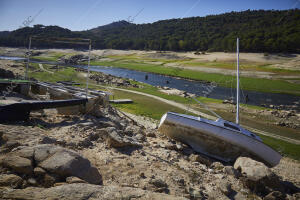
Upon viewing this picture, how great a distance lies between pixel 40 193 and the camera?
149 inches

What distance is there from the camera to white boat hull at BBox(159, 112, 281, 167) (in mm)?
10695

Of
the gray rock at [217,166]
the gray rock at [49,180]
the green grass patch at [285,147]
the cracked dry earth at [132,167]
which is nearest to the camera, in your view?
the gray rock at [49,180]

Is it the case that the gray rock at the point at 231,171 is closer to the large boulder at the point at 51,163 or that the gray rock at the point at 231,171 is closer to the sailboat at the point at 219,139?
the sailboat at the point at 219,139

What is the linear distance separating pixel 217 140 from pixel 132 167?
19.4 feet

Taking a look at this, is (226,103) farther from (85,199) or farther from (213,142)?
(85,199)

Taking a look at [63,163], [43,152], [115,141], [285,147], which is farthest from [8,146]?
[285,147]

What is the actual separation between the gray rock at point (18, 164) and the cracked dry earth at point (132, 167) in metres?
0.12

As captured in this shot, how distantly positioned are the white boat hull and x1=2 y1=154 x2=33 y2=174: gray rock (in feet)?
26.9

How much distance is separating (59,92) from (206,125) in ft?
35.1

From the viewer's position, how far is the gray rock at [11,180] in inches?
163

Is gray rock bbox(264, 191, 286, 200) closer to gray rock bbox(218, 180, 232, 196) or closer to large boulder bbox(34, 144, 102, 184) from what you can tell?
gray rock bbox(218, 180, 232, 196)

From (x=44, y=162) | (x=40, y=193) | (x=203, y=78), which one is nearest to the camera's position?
(x=40, y=193)

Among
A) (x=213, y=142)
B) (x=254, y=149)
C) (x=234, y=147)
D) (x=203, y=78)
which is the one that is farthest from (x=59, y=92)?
(x=203, y=78)

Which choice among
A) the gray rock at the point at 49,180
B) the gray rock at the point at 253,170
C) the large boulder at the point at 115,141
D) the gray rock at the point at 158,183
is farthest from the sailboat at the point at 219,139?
the gray rock at the point at 49,180
